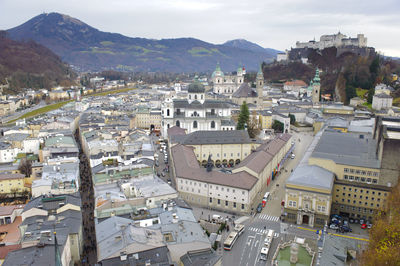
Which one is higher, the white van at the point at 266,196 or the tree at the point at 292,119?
the tree at the point at 292,119

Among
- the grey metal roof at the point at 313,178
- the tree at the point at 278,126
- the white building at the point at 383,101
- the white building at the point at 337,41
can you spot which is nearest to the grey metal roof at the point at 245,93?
the tree at the point at 278,126

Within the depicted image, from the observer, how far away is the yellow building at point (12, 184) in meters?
44.4

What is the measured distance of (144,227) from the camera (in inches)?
1100

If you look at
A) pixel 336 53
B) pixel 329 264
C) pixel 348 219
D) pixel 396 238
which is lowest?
pixel 348 219

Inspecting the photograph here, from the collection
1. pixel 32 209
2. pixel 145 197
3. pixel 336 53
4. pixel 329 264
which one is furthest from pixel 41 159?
pixel 336 53

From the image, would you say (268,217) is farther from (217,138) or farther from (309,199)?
(217,138)

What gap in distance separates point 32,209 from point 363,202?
35.1 meters

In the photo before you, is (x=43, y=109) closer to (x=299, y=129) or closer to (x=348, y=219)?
(x=299, y=129)

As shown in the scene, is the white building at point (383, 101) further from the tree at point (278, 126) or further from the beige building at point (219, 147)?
the beige building at point (219, 147)

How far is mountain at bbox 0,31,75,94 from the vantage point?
13750cm

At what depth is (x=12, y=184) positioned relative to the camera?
147ft

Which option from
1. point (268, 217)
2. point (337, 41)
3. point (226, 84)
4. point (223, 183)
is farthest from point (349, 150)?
point (337, 41)

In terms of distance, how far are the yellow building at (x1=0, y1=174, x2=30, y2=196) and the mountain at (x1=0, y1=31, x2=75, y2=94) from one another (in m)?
95.6

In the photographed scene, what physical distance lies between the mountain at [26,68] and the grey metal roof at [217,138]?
330 feet
